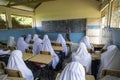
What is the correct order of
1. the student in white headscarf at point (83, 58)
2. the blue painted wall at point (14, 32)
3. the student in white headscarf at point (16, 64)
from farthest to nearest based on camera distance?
the blue painted wall at point (14, 32), the student in white headscarf at point (83, 58), the student in white headscarf at point (16, 64)

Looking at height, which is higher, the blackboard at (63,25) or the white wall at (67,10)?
the white wall at (67,10)

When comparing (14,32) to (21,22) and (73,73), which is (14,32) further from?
(73,73)

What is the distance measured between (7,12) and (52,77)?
17.9ft

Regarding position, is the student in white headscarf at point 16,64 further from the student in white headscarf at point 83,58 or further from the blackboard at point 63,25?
the blackboard at point 63,25

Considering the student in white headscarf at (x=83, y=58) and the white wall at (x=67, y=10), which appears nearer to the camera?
the student in white headscarf at (x=83, y=58)

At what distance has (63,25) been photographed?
30.3 ft

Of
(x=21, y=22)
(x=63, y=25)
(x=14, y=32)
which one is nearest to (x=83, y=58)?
(x=14, y=32)

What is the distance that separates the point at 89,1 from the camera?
331 inches

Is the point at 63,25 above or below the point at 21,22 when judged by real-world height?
below

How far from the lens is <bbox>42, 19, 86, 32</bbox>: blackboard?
28.6 feet

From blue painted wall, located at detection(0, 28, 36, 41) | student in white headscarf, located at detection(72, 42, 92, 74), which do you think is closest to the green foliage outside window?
blue painted wall, located at detection(0, 28, 36, 41)

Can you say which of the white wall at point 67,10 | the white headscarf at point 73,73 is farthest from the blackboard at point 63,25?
the white headscarf at point 73,73

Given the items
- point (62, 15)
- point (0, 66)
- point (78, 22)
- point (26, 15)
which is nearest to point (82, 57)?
point (0, 66)

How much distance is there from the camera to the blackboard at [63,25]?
343 inches
